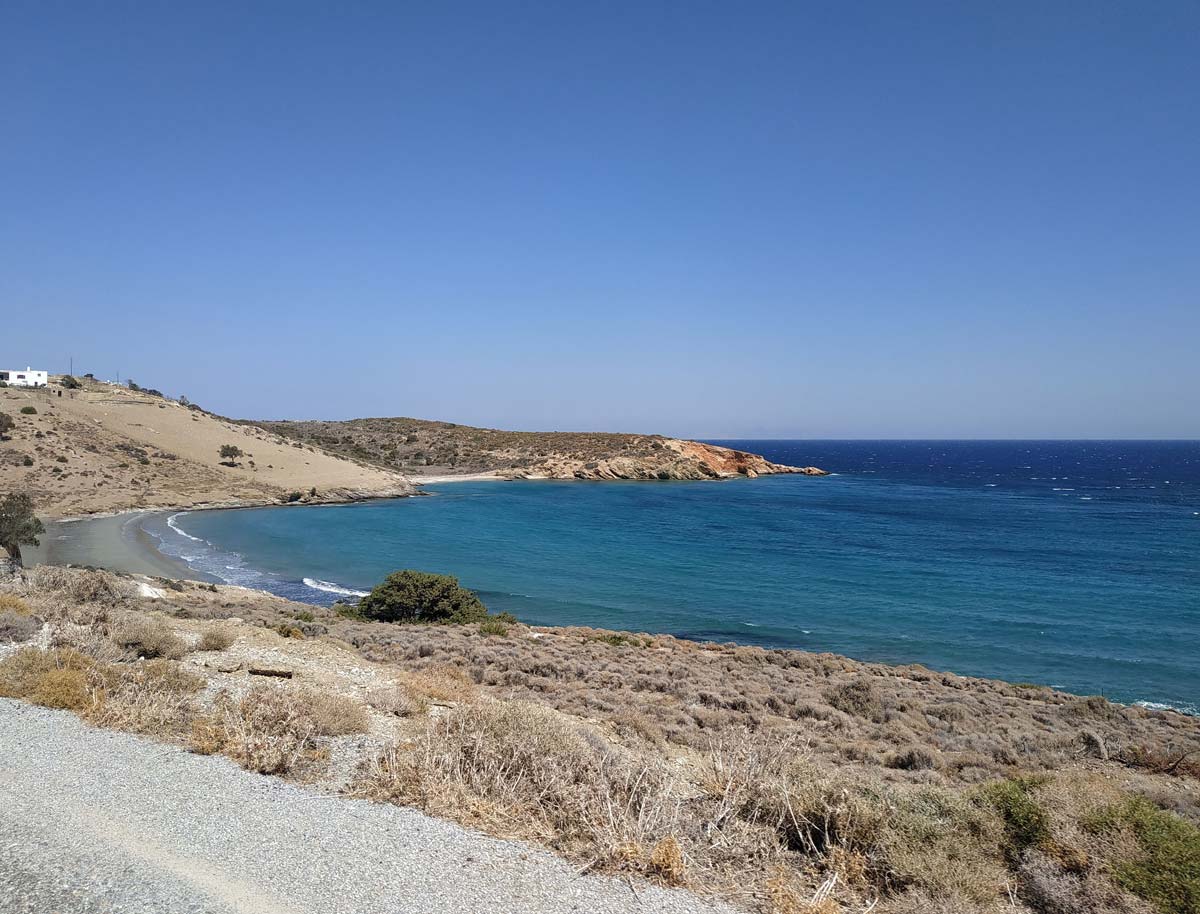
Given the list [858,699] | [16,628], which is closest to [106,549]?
[16,628]

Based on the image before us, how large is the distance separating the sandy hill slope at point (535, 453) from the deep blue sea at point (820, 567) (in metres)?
24.7

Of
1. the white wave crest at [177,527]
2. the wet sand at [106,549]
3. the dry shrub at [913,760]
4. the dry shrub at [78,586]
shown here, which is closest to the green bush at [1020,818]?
the dry shrub at [913,760]

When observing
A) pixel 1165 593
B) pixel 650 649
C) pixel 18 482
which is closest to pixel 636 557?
pixel 650 649

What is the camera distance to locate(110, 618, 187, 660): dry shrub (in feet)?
37.6

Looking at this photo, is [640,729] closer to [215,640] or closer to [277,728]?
[277,728]

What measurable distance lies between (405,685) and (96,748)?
4607 mm

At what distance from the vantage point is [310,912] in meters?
4.67

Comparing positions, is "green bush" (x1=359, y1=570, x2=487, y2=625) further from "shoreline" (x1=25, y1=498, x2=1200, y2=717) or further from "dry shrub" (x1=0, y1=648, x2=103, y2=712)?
"dry shrub" (x1=0, y1=648, x2=103, y2=712)

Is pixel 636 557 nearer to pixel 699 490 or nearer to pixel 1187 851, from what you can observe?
pixel 1187 851

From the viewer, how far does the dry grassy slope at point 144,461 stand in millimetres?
52438

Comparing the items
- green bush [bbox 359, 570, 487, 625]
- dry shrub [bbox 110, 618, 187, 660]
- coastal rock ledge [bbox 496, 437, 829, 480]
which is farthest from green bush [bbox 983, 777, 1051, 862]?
coastal rock ledge [bbox 496, 437, 829, 480]

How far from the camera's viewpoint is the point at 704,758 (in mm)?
9531

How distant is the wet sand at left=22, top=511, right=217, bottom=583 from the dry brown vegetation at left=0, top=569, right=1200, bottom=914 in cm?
1754

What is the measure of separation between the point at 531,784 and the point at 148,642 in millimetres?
8323
